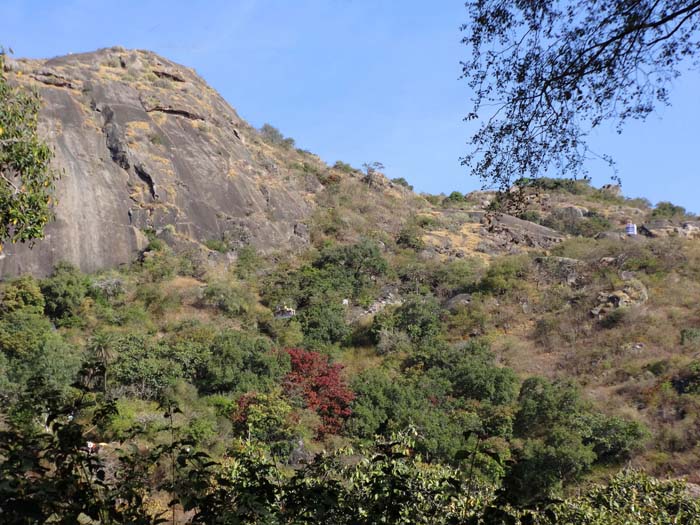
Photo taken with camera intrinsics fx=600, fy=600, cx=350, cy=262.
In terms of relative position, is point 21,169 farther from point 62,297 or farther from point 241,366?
point 62,297

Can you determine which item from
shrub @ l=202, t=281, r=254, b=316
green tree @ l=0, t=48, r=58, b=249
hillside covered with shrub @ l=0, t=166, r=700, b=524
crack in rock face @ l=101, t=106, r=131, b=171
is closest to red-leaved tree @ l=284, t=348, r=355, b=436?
hillside covered with shrub @ l=0, t=166, r=700, b=524

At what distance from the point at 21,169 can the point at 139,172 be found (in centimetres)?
2278

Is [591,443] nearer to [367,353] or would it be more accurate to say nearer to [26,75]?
[367,353]

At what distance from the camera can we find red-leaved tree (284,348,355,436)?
16.4 metres

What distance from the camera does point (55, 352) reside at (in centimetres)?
1591

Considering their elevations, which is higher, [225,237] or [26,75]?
[26,75]

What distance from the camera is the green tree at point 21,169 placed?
575 centimetres

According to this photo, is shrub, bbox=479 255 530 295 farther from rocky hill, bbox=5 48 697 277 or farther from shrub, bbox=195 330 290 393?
shrub, bbox=195 330 290 393

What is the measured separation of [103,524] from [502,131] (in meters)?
4.49

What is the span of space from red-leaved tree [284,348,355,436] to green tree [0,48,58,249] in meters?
11.2

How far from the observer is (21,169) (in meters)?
5.95

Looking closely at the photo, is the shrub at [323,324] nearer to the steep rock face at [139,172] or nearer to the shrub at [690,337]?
the steep rock face at [139,172]

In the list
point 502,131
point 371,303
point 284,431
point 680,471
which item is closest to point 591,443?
point 680,471

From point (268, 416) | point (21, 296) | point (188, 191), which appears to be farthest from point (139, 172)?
point (268, 416)
